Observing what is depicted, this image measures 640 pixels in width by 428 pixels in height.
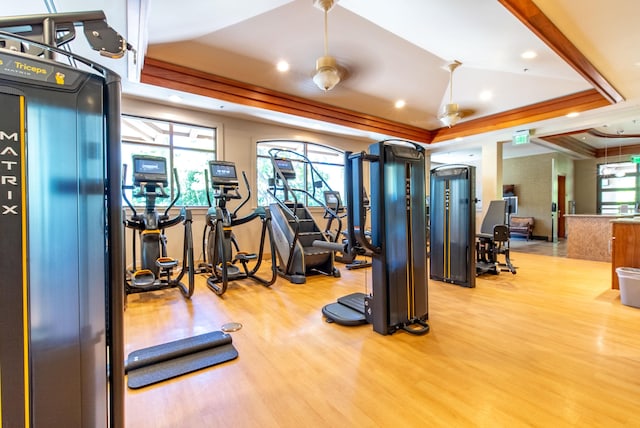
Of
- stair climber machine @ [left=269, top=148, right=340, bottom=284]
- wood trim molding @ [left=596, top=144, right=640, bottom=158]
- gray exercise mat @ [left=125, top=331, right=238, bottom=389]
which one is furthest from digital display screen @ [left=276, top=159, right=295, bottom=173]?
wood trim molding @ [left=596, top=144, right=640, bottom=158]

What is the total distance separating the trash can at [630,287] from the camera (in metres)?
3.37

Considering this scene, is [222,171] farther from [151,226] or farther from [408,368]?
[408,368]

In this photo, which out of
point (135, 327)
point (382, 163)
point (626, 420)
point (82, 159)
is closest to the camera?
point (82, 159)

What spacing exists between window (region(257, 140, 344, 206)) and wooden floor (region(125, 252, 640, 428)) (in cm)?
378

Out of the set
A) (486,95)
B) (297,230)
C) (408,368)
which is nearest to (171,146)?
(297,230)

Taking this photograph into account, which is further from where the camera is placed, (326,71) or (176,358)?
(326,71)

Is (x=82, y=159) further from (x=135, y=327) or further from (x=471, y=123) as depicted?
(x=471, y=123)

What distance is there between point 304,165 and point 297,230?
3.67 metres

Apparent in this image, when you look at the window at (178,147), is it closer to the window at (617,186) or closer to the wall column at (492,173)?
the wall column at (492,173)

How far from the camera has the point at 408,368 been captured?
83.7 inches

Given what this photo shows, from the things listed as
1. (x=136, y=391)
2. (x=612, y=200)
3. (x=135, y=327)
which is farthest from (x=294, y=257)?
(x=612, y=200)

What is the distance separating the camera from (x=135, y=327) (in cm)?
287

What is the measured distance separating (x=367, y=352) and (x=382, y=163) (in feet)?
5.18

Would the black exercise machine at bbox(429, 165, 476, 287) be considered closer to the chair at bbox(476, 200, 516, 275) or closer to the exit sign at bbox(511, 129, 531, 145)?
the chair at bbox(476, 200, 516, 275)
